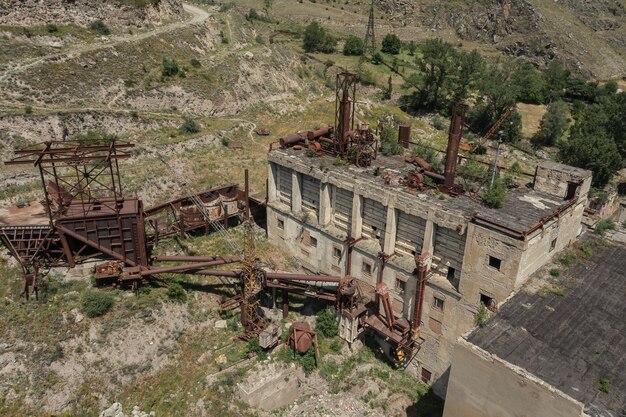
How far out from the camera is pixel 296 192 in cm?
3912

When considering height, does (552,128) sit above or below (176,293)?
above

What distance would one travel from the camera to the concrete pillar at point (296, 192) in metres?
38.7

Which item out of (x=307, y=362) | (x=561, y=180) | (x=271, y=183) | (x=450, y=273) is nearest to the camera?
(x=450, y=273)

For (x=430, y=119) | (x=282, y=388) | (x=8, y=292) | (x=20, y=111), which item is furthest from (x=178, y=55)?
(x=282, y=388)

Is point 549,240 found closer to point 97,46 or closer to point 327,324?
point 327,324

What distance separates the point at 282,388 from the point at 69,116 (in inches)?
1700

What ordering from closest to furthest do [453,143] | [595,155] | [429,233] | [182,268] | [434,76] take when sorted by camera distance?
[429,233], [453,143], [182,268], [595,155], [434,76]

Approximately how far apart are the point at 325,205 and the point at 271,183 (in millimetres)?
6753

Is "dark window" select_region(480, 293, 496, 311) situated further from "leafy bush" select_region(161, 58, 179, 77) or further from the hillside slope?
the hillside slope

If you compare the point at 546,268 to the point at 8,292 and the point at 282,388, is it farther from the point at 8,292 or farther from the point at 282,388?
the point at 8,292

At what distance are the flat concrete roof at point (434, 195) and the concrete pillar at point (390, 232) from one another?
4.40 feet

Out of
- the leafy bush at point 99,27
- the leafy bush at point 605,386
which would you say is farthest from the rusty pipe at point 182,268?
the leafy bush at point 99,27

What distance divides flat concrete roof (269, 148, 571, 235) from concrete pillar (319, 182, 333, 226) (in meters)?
1.05

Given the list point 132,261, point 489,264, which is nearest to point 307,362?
point 489,264
